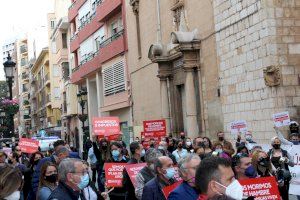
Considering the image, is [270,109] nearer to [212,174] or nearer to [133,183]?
[133,183]

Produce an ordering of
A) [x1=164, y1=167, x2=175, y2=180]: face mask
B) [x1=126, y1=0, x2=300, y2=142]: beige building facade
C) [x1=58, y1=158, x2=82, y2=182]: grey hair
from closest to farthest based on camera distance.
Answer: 1. [x1=58, y1=158, x2=82, y2=182]: grey hair
2. [x1=164, y1=167, x2=175, y2=180]: face mask
3. [x1=126, y1=0, x2=300, y2=142]: beige building facade

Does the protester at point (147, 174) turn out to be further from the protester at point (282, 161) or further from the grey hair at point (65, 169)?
the protester at point (282, 161)

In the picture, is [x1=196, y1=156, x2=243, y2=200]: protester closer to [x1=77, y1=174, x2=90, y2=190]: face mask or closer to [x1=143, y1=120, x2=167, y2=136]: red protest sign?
[x1=77, y1=174, x2=90, y2=190]: face mask

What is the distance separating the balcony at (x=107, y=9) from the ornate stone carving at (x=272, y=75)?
1659cm

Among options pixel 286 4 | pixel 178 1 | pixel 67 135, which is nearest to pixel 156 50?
pixel 178 1

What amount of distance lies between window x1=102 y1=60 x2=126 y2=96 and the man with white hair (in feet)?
82.6

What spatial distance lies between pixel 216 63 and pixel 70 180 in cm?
1358

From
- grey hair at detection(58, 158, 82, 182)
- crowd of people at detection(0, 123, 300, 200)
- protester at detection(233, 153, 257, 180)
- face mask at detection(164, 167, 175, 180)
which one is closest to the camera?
crowd of people at detection(0, 123, 300, 200)

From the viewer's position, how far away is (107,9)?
3256cm

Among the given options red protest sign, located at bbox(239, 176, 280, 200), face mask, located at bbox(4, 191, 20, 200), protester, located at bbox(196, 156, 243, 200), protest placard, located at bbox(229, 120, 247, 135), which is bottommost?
red protest sign, located at bbox(239, 176, 280, 200)

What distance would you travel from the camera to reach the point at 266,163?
24.8 ft

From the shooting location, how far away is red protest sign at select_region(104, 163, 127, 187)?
9617mm

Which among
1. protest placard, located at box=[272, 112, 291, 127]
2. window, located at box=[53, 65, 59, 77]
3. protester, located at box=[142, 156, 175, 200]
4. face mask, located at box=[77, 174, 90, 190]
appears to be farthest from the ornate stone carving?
window, located at box=[53, 65, 59, 77]

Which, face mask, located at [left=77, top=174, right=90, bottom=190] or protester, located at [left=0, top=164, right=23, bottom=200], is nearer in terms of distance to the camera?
protester, located at [left=0, top=164, right=23, bottom=200]
